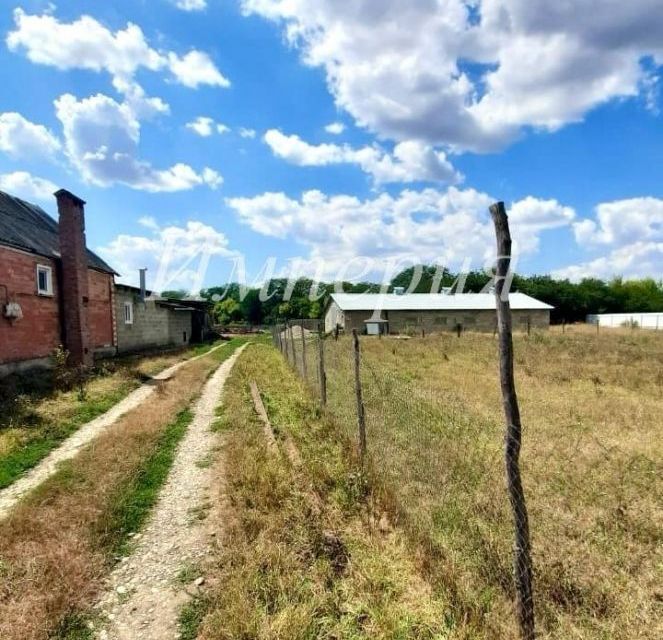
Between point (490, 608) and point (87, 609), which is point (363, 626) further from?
point (87, 609)

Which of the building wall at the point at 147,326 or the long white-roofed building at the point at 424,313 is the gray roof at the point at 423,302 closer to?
the long white-roofed building at the point at 424,313

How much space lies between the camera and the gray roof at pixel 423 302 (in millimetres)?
39906

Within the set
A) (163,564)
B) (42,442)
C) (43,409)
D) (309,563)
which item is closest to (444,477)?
(309,563)

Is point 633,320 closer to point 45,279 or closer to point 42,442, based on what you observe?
point 45,279

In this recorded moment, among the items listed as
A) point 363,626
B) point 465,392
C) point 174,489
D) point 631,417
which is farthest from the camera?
point 465,392

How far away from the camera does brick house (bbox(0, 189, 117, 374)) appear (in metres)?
12.1

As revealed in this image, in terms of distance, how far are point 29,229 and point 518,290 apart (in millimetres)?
62324

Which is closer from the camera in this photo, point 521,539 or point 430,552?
point 521,539

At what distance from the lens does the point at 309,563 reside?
3.44 meters

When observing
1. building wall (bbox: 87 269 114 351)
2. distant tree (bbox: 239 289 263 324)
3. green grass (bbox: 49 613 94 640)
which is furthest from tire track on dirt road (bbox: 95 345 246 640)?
distant tree (bbox: 239 289 263 324)

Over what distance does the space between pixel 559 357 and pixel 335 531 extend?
1390cm

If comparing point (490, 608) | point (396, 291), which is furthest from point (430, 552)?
point (396, 291)

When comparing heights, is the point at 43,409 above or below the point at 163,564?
above

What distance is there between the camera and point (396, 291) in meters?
45.4
